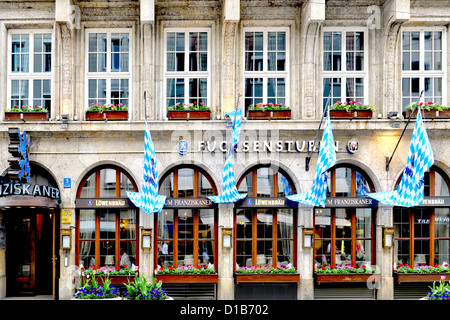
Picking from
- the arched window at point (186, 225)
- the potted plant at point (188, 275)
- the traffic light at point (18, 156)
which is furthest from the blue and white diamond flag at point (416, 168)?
the traffic light at point (18, 156)

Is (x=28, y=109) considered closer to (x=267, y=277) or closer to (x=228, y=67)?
(x=228, y=67)

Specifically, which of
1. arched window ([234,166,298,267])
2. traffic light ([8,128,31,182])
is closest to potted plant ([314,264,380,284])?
arched window ([234,166,298,267])

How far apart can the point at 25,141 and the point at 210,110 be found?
6172mm

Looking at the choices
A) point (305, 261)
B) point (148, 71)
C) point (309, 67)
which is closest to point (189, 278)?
point (305, 261)

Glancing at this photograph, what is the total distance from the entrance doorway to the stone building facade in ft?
0.33

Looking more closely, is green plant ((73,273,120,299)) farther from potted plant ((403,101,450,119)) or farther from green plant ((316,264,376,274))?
potted plant ((403,101,450,119))

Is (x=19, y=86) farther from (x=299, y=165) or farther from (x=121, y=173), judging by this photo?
(x=299, y=165)

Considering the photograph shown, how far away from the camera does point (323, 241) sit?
50.5ft

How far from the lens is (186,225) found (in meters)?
15.3

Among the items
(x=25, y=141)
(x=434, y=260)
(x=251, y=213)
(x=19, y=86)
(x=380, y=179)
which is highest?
(x=19, y=86)

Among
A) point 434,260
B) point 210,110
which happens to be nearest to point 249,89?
point 210,110

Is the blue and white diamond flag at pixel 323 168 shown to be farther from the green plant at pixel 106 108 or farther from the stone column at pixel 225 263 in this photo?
the green plant at pixel 106 108

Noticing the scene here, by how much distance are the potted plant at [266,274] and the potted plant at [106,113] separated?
6594 millimetres

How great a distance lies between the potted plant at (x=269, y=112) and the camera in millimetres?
15016
